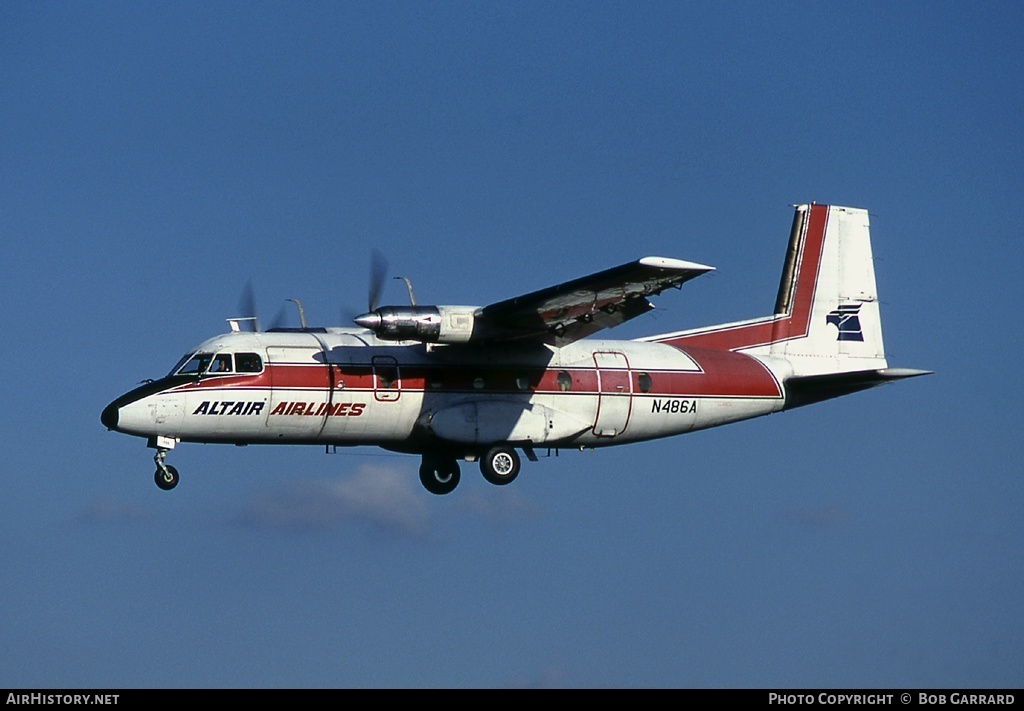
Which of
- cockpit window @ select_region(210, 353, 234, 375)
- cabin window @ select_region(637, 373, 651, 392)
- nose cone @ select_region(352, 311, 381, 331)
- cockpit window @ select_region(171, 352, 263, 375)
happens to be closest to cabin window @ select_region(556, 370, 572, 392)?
cabin window @ select_region(637, 373, 651, 392)

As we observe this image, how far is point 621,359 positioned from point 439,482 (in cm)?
401

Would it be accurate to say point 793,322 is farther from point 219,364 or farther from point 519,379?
point 219,364

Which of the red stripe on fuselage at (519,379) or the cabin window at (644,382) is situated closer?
the red stripe on fuselage at (519,379)

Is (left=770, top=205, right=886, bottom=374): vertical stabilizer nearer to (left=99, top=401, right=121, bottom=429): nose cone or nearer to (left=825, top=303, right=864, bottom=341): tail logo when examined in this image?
(left=825, top=303, right=864, bottom=341): tail logo

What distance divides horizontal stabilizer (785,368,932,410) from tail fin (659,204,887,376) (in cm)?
67

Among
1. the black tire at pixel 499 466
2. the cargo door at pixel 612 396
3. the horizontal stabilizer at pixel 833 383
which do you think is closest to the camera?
the black tire at pixel 499 466

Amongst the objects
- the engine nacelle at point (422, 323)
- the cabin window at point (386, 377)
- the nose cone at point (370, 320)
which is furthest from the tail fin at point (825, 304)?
the nose cone at point (370, 320)

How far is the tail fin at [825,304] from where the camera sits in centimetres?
3166

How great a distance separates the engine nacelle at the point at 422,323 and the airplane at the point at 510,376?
23 millimetres

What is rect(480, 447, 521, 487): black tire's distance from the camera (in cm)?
2878

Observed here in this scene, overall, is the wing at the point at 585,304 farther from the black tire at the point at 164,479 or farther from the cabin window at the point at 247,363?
the black tire at the point at 164,479
